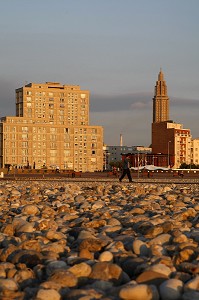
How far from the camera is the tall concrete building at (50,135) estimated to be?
481 ft

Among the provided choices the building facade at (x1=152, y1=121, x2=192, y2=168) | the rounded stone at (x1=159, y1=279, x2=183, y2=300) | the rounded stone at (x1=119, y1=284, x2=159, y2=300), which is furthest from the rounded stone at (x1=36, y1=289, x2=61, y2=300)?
the building facade at (x1=152, y1=121, x2=192, y2=168)

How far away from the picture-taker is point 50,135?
15162 cm

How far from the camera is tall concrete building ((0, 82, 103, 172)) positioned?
14650 centimetres

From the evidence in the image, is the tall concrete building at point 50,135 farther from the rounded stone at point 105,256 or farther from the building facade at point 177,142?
the rounded stone at point 105,256

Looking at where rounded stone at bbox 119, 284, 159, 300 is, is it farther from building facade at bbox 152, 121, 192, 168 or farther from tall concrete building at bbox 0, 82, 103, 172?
building facade at bbox 152, 121, 192, 168

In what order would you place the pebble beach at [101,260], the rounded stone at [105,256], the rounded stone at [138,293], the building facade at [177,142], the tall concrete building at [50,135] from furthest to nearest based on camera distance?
the building facade at [177,142] < the tall concrete building at [50,135] < the rounded stone at [105,256] < the pebble beach at [101,260] < the rounded stone at [138,293]

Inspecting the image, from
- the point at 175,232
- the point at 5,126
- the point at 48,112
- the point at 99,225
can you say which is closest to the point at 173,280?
the point at 175,232

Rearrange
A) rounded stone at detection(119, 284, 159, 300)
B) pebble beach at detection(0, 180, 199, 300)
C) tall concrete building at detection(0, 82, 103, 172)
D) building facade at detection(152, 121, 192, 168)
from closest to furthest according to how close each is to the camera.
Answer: rounded stone at detection(119, 284, 159, 300), pebble beach at detection(0, 180, 199, 300), tall concrete building at detection(0, 82, 103, 172), building facade at detection(152, 121, 192, 168)

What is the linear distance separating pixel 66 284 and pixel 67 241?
7.84 ft

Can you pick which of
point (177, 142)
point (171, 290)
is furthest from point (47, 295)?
point (177, 142)

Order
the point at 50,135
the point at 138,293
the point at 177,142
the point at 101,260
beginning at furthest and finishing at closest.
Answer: the point at 177,142, the point at 50,135, the point at 101,260, the point at 138,293

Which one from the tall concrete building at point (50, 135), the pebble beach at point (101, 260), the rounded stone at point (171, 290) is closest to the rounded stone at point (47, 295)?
the pebble beach at point (101, 260)

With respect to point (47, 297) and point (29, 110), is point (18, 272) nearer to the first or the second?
point (47, 297)

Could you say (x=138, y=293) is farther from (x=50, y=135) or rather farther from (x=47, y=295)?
(x=50, y=135)
